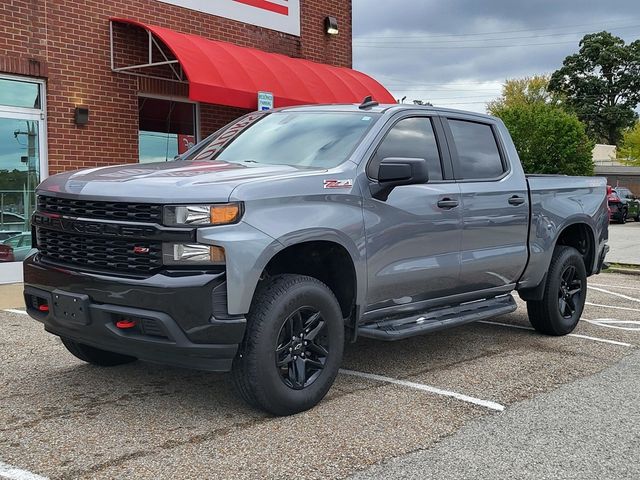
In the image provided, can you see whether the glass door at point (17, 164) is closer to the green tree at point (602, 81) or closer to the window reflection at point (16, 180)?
the window reflection at point (16, 180)

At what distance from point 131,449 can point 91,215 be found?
1.35 meters

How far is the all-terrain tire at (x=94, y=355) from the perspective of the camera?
16.9 ft

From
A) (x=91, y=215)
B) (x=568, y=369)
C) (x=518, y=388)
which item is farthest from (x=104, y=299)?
(x=568, y=369)

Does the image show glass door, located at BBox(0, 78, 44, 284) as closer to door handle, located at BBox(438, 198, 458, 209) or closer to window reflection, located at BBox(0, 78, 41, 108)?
window reflection, located at BBox(0, 78, 41, 108)

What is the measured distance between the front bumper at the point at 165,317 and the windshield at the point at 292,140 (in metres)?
1.40

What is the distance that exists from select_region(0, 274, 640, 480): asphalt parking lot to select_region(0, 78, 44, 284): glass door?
12.9 ft

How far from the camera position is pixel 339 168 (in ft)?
15.4

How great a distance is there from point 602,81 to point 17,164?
76034mm

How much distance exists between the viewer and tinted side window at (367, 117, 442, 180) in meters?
5.13

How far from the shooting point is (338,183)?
15.0ft

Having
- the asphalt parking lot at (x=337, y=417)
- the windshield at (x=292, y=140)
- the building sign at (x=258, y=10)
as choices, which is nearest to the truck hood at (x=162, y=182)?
the windshield at (x=292, y=140)

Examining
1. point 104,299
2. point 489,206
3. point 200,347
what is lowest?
point 200,347

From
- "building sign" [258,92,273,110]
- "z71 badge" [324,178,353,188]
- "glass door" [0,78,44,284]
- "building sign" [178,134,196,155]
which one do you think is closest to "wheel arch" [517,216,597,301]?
"z71 badge" [324,178,353,188]

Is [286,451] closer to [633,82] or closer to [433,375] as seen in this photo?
[433,375]
